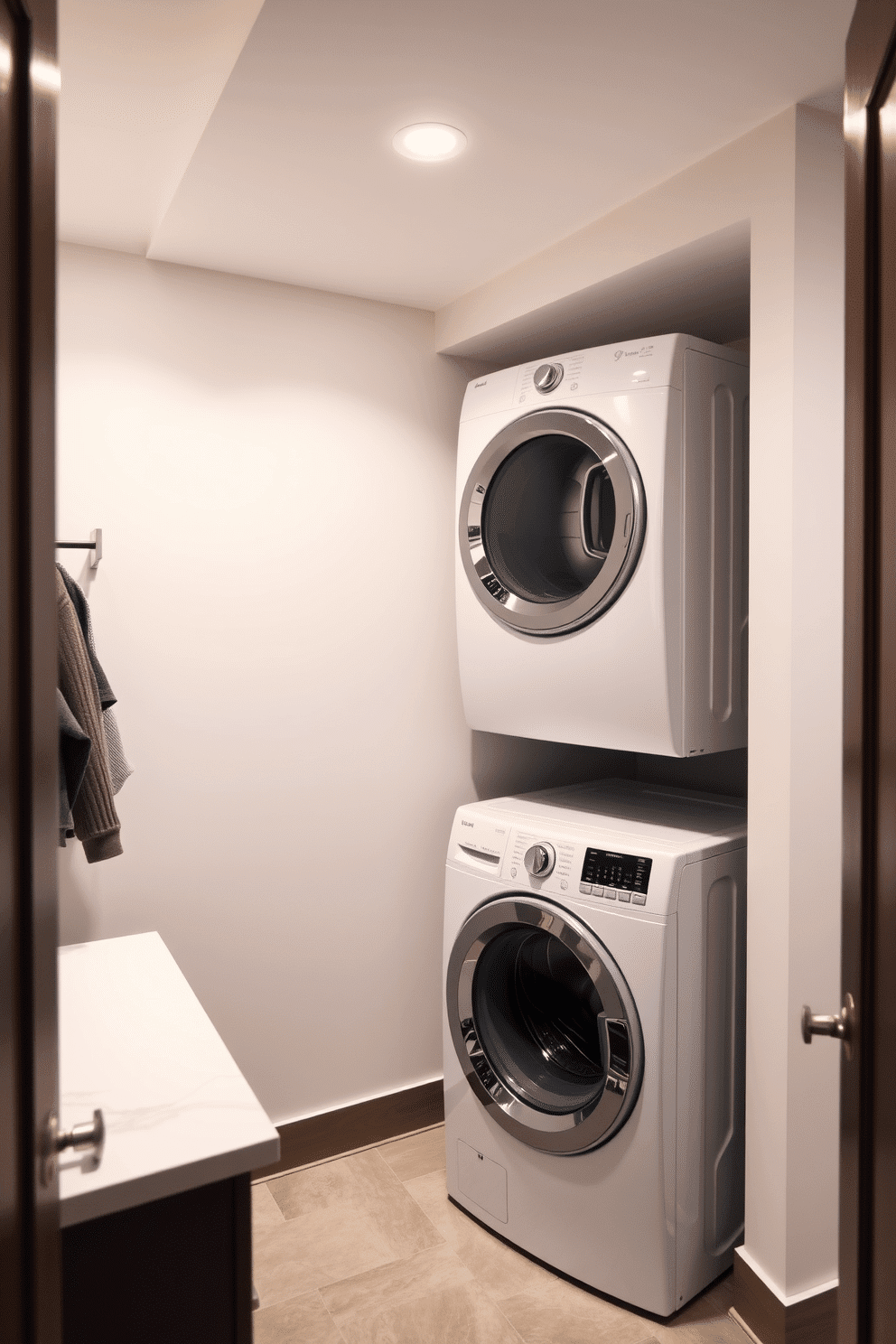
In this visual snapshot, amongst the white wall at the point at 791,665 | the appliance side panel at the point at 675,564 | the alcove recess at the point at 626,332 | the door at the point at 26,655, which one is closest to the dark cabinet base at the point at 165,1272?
the door at the point at 26,655

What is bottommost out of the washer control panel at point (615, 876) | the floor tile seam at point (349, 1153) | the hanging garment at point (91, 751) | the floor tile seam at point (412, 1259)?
the floor tile seam at point (412, 1259)

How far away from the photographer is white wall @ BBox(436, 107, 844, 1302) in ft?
5.32

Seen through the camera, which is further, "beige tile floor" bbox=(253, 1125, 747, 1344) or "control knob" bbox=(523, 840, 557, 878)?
"control knob" bbox=(523, 840, 557, 878)

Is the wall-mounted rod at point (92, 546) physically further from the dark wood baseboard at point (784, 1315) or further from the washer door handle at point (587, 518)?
the dark wood baseboard at point (784, 1315)

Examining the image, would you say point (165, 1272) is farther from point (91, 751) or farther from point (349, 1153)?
point (349, 1153)

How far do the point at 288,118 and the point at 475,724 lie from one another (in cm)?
139

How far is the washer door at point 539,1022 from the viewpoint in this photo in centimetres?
184

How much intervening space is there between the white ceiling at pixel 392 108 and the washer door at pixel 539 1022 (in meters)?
1.46

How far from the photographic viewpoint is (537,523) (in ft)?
7.38

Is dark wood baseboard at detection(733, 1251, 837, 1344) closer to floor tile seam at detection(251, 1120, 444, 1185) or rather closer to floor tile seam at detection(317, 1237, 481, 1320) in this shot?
floor tile seam at detection(317, 1237, 481, 1320)

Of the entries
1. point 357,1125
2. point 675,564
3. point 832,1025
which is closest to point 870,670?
point 832,1025

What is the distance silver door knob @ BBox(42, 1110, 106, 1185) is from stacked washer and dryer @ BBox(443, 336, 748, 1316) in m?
1.17

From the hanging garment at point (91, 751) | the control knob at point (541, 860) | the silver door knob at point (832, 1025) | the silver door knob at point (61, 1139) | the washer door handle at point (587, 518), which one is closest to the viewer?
the silver door knob at point (61, 1139)

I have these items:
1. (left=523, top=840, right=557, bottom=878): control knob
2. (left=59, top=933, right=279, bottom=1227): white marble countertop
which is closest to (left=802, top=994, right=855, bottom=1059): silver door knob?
(left=59, top=933, right=279, bottom=1227): white marble countertop
